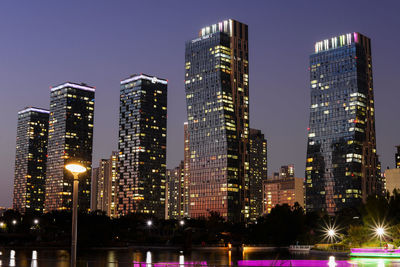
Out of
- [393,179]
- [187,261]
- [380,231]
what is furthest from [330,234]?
[187,261]

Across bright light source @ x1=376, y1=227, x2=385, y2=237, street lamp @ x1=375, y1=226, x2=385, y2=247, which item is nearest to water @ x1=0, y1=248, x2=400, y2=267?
street lamp @ x1=375, y1=226, x2=385, y2=247

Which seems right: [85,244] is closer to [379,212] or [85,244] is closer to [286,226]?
[286,226]

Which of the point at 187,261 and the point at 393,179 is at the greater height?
the point at 393,179

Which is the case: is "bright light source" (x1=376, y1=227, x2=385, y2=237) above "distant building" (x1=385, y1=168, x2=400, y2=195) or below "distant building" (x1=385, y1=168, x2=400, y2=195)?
below

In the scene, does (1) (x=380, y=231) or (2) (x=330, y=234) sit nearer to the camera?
(1) (x=380, y=231)

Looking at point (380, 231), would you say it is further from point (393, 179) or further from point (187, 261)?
point (393, 179)

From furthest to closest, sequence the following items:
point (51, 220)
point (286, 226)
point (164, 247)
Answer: point (51, 220) → point (286, 226) → point (164, 247)

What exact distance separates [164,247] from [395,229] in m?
57.1

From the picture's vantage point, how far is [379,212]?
95750 mm

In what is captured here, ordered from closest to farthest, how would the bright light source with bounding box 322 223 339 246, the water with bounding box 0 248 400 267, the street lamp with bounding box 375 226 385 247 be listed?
the water with bounding box 0 248 400 267 < the street lamp with bounding box 375 226 385 247 < the bright light source with bounding box 322 223 339 246

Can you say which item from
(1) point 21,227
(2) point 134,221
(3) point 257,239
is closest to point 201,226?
(2) point 134,221

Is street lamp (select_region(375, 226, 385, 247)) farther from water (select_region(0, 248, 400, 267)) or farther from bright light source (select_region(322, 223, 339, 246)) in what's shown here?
bright light source (select_region(322, 223, 339, 246))

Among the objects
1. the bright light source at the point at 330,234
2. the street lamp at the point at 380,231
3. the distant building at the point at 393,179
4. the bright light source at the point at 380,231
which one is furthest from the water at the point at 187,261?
the distant building at the point at 393,179

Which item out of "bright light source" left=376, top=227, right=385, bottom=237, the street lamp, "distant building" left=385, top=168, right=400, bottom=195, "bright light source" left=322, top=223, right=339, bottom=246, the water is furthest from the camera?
"distant building" left=385, top=168, right=400, bottom=195
